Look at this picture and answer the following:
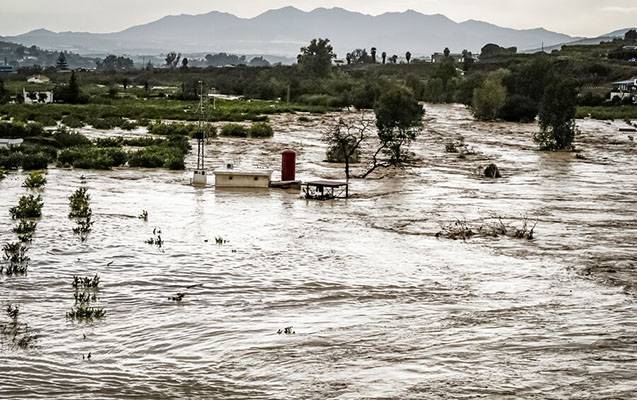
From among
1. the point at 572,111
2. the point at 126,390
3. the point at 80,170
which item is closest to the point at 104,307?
the point at 126,390

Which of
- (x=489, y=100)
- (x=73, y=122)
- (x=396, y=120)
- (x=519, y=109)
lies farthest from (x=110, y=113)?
(x=519, y=109)

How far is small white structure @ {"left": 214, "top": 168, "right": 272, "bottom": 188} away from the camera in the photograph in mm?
26188

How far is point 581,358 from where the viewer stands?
10445 mm

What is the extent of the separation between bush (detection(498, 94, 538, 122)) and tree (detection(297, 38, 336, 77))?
58.3m

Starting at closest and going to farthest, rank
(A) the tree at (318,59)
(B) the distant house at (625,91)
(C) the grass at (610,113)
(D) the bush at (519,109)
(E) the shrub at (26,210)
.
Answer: (E) the shrub at (26,210), (D) the bush at (519,109), (C) the grass at (610,113), (B) the distant house at (625,91), (A) the tree at (318,59)

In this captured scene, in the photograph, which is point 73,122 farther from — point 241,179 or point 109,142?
point 241,179

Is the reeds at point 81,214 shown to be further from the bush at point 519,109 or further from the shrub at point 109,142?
the bush at point 519,109

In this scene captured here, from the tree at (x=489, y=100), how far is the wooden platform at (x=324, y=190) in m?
42.5

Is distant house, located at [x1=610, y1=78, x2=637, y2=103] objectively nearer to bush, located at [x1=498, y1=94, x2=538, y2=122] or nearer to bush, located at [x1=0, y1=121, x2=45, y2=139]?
bush, located at [x1=498, y1=94, x2=538, y2=122]

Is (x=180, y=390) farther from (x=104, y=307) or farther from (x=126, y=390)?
(x=104, y=307)

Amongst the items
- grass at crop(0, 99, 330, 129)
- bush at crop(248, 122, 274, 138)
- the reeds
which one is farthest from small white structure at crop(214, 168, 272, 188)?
grass at crop(0, 99, 330, 129)

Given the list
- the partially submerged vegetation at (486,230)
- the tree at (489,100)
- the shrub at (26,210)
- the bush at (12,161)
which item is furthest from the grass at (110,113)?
the partially submerged vegetation at (486,230)

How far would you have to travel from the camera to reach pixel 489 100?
66.1 meters

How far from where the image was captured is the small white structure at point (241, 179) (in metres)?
26.2
